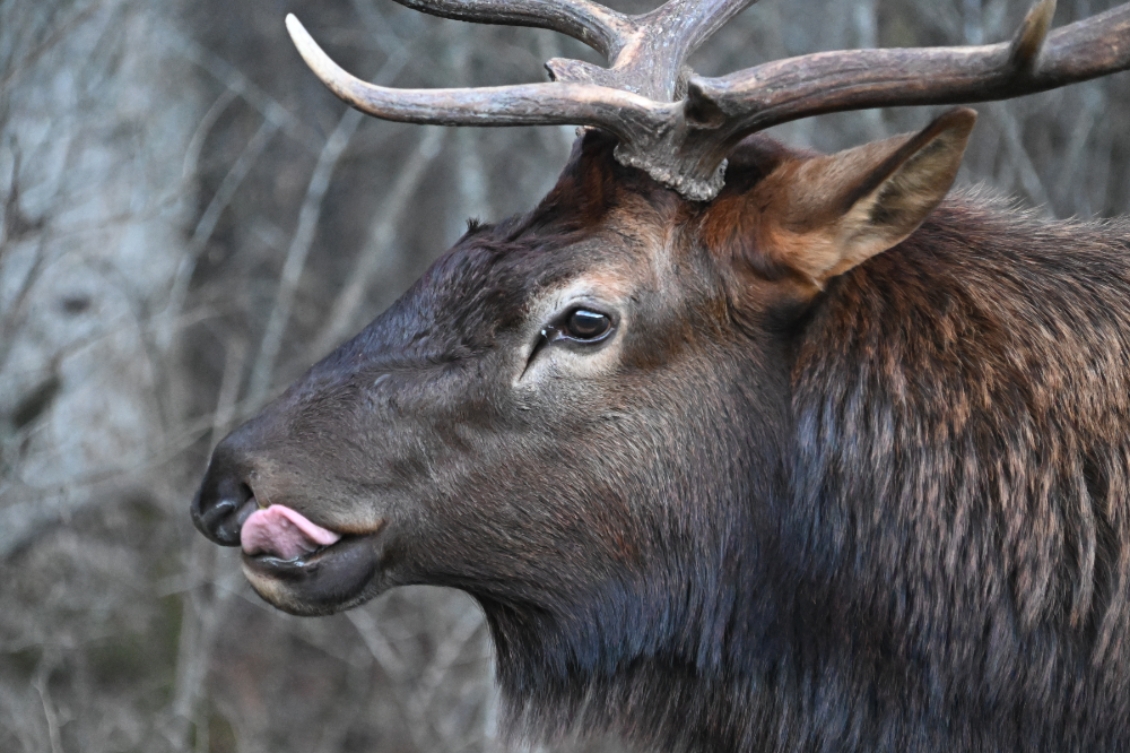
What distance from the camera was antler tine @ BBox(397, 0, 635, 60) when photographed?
3.35m

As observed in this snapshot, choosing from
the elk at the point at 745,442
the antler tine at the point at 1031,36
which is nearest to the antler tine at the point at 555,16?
the elk at the point at 745,442

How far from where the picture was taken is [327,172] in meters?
6.34

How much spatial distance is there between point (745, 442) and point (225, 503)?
1.30m

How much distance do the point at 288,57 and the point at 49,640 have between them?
22.4 ft

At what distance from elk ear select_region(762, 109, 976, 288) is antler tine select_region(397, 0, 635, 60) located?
0.85 meters

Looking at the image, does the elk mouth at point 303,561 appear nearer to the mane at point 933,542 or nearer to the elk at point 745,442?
the elk at point 745,442

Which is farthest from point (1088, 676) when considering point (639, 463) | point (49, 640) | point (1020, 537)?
point (49, 640)

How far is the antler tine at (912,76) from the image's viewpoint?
8.07ft

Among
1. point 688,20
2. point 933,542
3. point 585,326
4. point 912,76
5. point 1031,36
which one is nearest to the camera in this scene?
point 1031,36

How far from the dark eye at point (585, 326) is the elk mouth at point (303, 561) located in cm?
69

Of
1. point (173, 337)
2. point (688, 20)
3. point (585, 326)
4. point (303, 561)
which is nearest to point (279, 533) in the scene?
point (303, 561)

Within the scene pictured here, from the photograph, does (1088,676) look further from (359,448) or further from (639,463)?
(359,448)

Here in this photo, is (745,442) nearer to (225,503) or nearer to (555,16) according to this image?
(225,503)

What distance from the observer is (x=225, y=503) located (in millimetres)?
2828
